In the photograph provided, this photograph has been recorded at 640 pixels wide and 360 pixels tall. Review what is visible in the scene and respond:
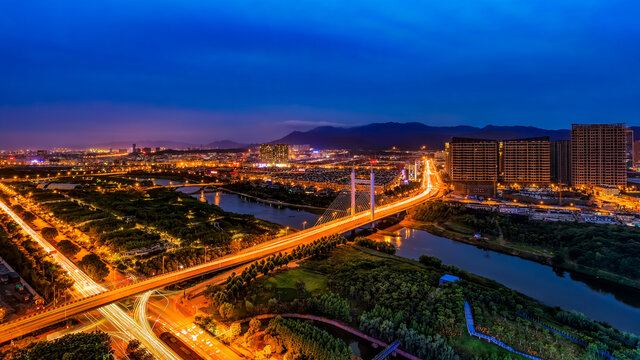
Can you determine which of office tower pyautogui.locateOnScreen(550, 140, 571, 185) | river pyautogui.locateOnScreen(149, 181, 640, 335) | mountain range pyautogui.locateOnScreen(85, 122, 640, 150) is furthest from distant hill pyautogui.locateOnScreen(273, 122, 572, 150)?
river pyautogui.locateOnScreen(149, 181, 640, 335)

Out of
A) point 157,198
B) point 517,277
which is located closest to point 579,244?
point 517,277

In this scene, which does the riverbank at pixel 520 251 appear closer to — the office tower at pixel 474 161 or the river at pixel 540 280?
the river at pixel 540 280

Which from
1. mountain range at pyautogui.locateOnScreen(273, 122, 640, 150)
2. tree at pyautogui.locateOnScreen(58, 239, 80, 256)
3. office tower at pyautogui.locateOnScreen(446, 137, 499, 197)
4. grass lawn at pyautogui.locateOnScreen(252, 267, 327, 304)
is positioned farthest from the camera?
mountain range at pyautogui.locateOnScreen(273, 122, 640, 150)

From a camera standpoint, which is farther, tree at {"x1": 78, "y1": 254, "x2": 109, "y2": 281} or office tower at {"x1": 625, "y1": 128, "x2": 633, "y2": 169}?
office tower at {"x1": 625, "y1": 128, "x2": 633, "y2": 169}

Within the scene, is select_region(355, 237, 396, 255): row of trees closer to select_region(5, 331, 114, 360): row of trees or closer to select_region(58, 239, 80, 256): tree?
select_region(5, 331, 114, 360): row of trees

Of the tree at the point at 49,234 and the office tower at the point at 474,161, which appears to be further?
the office tower at the point at 474,161

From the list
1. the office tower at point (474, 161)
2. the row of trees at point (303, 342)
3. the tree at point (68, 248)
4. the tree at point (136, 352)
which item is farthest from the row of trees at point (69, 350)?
the office tower at point (474, 161)
